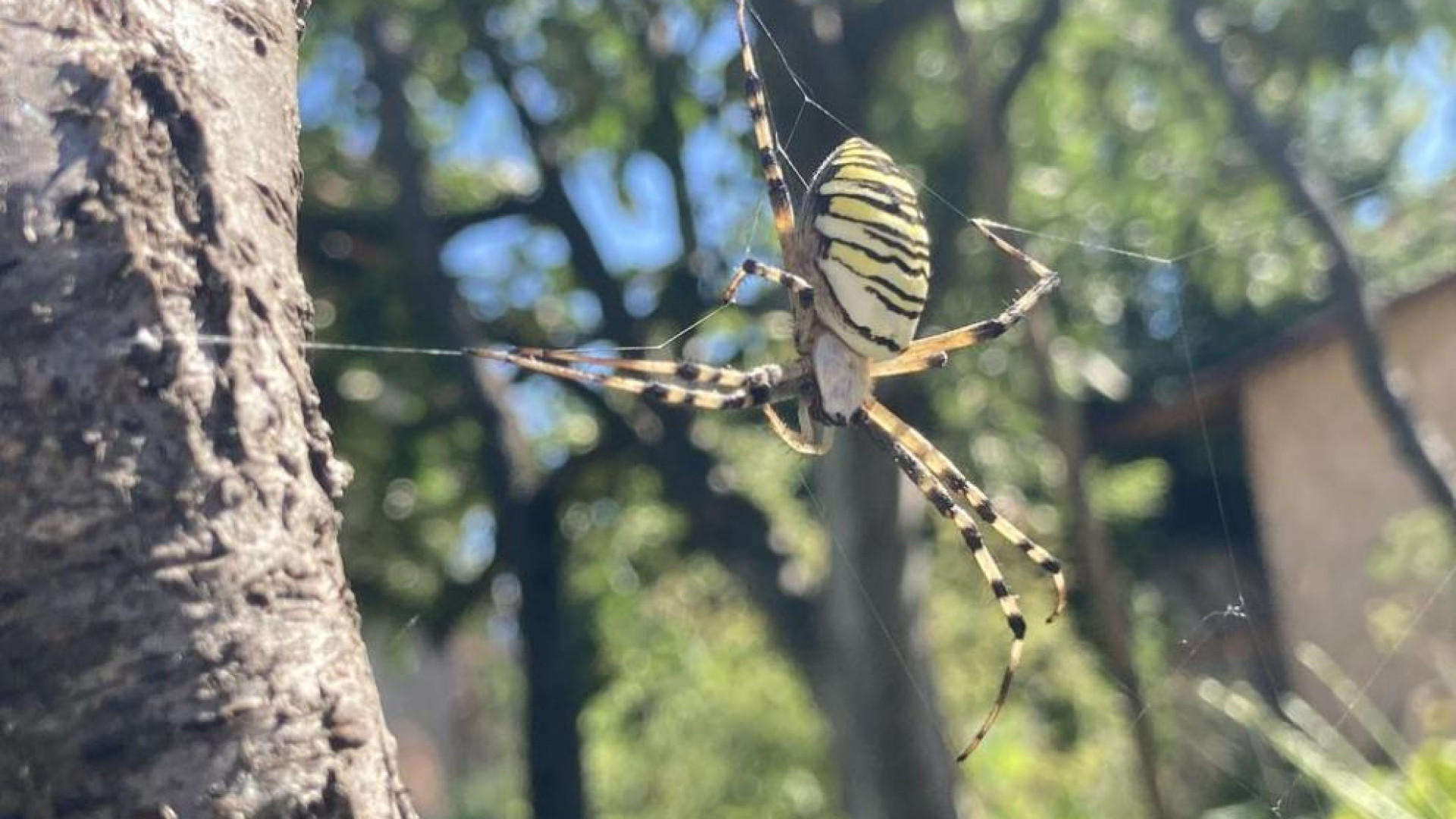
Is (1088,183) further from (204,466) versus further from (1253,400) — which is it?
(204,466)

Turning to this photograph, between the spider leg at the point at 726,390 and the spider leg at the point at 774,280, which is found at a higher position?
the spider leg at the point at 774,280

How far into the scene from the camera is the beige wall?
27.0 ft

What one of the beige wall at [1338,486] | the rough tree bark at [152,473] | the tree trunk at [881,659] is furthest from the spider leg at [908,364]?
the beige wall at [1338,486]

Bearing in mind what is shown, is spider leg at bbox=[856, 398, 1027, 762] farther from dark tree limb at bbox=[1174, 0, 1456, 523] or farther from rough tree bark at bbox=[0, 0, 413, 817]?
dark tree limb at bbox=[1174, 0, 1456, 523]

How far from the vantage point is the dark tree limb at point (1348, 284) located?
16.1ft

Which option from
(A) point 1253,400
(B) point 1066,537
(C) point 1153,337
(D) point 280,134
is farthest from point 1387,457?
(D) point 280,134

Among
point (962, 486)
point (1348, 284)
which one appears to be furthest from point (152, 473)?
point (1348, 284)

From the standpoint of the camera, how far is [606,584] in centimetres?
903

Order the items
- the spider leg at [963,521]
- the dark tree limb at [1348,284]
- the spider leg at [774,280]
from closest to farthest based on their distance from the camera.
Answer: the spider leg at [774,280]
the spider leg at [963,521]
the dark tree limb at [1348,284]

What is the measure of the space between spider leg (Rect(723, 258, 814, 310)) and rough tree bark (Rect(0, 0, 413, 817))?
999 millimetres

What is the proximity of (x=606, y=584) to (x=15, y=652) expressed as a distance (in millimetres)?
7962

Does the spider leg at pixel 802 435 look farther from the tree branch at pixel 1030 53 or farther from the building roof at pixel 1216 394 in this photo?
the building roof at pixel 1216 394

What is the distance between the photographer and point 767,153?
2594 millimetres

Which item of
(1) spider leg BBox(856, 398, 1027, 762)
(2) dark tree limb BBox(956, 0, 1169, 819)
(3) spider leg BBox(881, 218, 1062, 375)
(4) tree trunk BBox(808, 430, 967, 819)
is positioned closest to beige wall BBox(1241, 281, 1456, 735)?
(4) tree trunk BBox(808, 430, 967, 819)
